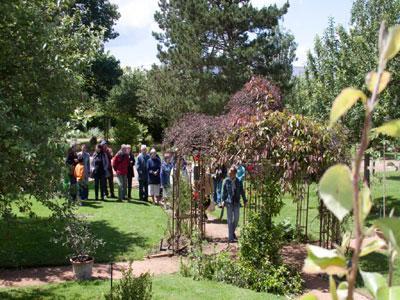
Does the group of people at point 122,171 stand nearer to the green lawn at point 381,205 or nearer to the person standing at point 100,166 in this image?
the person standing at point 100,166

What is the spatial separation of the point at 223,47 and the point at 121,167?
8.96 m

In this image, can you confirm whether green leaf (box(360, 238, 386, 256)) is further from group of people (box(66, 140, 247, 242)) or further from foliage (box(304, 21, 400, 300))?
group of people (box(66, 140, 247, 242))

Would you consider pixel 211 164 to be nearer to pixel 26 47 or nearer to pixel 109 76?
pixel 26 47

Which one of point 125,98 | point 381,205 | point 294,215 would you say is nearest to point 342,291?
point 381,205

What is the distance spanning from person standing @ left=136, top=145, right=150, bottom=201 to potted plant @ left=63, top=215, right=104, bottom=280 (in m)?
5.64

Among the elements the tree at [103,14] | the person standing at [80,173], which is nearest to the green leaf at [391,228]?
the person standing at [80,173]

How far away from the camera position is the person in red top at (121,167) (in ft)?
45.9

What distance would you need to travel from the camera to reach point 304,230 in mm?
11039

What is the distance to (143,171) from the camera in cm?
1402

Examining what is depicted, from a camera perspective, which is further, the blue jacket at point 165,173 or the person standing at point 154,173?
the person standing at point 154,173

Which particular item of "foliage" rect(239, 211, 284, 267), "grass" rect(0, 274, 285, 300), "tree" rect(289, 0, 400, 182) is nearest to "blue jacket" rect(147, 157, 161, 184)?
"tree" rect(289, 0, 400, 182)

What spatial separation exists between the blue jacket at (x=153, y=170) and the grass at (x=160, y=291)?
5.96m

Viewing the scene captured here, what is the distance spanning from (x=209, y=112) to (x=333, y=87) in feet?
25.4

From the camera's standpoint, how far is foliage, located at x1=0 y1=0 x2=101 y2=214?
4332 mm
